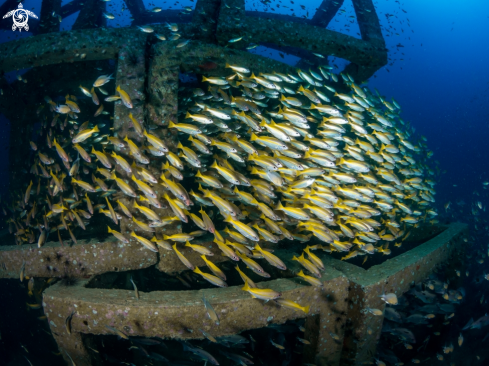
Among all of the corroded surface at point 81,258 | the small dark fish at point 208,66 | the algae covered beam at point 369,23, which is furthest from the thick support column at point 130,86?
the algae covered beam at point 369,23

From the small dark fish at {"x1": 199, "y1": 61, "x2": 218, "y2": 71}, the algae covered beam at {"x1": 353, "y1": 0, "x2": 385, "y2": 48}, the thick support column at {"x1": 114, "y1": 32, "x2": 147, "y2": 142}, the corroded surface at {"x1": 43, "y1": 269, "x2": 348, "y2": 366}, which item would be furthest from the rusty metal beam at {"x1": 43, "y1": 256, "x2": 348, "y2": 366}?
the algae covered beam at {"x1": 353, "y1": 0, "x2": 385, "y2": 48}

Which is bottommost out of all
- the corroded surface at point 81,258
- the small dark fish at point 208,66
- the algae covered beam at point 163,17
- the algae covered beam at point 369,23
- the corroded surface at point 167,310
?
the corroded surface at point 81,258

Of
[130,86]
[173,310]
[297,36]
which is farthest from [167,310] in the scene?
[297,36]

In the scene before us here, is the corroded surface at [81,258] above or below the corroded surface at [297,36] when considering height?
below

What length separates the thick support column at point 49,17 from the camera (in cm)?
731

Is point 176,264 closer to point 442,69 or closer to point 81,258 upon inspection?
point 81,258

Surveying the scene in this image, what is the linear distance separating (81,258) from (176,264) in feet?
4.66

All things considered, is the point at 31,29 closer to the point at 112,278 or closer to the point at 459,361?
the point at 112,278

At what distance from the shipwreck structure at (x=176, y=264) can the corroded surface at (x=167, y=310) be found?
0.04ft

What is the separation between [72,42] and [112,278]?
4.38m

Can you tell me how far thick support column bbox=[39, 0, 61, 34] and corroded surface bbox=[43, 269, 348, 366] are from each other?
7864 millimetres

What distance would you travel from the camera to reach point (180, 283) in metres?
5.06

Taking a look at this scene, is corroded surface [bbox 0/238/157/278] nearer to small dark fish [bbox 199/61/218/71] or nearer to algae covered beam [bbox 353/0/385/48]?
small dark fish [bbox 199/61/218/71]

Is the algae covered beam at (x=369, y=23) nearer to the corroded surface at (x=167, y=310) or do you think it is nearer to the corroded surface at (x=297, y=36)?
the corroded surface at (x=297, y=36)
